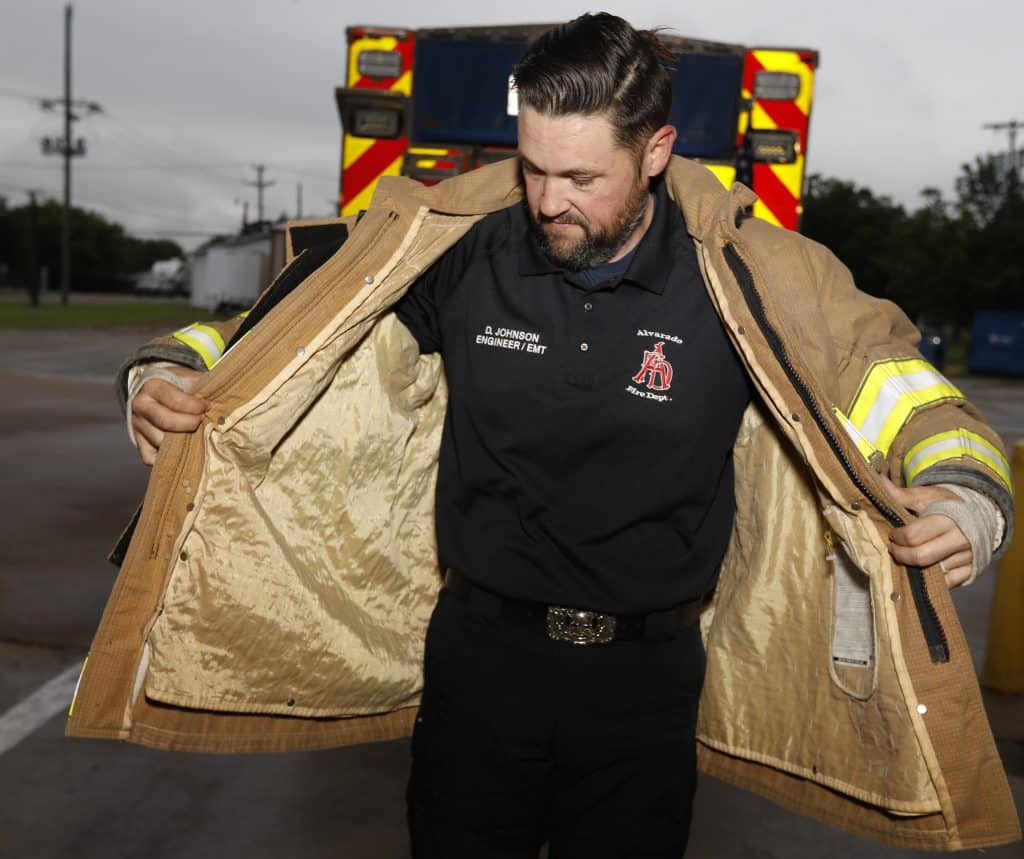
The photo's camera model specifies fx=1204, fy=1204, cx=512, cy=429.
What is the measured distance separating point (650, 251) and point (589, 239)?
0.47ft

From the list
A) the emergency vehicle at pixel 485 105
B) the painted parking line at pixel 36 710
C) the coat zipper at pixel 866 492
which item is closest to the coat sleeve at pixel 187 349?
the coat zipper at pixel 866 492

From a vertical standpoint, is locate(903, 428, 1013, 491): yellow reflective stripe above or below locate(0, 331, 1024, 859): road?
above

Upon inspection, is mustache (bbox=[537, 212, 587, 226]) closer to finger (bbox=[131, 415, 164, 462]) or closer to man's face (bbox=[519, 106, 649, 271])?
man's face (bbox=[519, 106, 649, 271])

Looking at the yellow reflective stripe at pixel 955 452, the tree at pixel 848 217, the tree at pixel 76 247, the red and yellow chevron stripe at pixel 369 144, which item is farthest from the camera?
the tree at pixel 76 247

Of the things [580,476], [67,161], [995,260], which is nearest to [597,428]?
[580,476]

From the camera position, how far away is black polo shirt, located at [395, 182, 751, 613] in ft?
8.02

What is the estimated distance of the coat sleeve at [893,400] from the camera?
88.2 inches

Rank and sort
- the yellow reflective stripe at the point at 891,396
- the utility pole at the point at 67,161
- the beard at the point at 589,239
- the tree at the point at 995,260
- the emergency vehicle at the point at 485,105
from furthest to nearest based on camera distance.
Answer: the utility pole at the point at 67,161 < the tree at the point at 995,260 < the emergency vehicle at the point at 485,105 < the beard at the point at 589,239 < the yellow reflective stripe at the point at 891,396

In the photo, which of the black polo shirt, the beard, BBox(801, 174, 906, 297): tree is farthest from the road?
BBox(801, 174, 906, 297): tree

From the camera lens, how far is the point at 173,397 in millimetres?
2334

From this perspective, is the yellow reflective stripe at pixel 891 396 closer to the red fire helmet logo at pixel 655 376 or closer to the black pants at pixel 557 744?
the red fire helmet logo at pixel 655 376

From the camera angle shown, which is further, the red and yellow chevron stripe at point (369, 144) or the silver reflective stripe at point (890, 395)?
the red and yellow chevron stripe at point (369, 144)

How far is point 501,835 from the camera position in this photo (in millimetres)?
2570

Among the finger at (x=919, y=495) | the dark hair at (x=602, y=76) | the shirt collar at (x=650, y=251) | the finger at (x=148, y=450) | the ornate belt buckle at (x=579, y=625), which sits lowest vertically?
the ornate belt buckle at (x=579, y=625)
